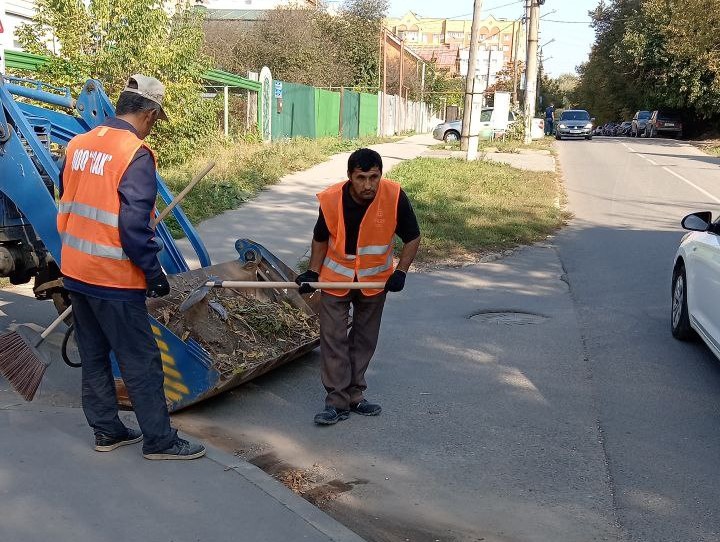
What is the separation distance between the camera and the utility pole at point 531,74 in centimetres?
3353

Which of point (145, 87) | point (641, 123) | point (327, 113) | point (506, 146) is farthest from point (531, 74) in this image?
point (145, 87)

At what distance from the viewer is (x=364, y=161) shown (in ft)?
15.3

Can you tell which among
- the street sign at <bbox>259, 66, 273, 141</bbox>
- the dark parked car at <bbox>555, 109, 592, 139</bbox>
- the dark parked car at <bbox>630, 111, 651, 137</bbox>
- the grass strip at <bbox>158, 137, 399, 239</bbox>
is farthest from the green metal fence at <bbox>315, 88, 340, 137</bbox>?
the dark parked car at <bbox>630, 111, 651, 137</bbox>

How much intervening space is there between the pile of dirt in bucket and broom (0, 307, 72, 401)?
70 cm

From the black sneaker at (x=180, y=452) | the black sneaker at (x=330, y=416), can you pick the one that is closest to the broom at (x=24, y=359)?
the black sneaker at (x=180, y=452)

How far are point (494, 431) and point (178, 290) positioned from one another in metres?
2.22

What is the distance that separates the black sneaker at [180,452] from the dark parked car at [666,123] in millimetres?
47257

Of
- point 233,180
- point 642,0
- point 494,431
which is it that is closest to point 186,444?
point 494,431

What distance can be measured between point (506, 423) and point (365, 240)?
144 cm

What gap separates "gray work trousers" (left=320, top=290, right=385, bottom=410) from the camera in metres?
4.98

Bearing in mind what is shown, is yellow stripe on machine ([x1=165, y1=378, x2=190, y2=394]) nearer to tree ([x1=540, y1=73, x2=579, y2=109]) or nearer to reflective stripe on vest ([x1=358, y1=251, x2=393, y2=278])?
reflective stripe on vest ([x1=358, y1=251, x2=393, y2=278])

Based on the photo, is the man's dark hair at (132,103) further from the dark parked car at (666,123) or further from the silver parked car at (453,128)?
the dark parked car at (666,123)

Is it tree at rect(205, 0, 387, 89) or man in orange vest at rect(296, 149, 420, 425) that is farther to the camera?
tree at rect(205, 0, 387, 89)

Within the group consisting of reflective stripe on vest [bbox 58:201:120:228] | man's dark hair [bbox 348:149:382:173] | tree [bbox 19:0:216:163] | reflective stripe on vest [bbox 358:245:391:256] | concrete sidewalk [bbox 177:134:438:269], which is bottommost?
concrete sidewalk [bbox 177:134:438:269]
